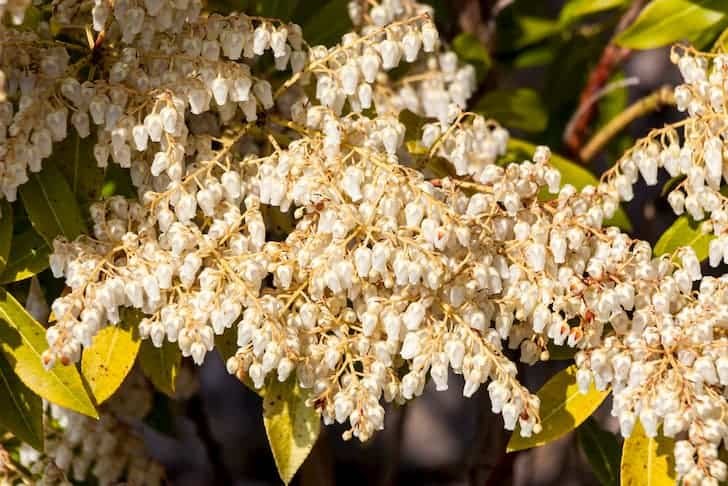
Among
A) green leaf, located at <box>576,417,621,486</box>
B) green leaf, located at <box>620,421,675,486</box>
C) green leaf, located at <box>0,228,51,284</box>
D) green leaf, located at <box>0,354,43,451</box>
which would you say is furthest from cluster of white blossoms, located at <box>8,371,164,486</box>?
green leaf, located at <box>620,421,675,486</box>

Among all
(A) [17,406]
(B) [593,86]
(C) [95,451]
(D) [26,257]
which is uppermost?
(D) [26,257]

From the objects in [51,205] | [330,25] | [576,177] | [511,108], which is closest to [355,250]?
[51,205]

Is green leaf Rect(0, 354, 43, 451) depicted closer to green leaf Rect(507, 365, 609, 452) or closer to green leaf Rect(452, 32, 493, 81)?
green leaf Rect(507, 365, 609, 452)

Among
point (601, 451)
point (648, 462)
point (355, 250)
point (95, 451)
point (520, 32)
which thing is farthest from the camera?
point (520, 32)

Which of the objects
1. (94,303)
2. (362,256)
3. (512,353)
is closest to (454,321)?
(362,256)

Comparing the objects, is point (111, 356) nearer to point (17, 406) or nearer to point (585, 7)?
point (17, 406)

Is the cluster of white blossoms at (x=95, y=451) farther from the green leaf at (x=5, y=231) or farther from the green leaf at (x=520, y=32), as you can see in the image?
the green leaf at (x=520, y=32)
